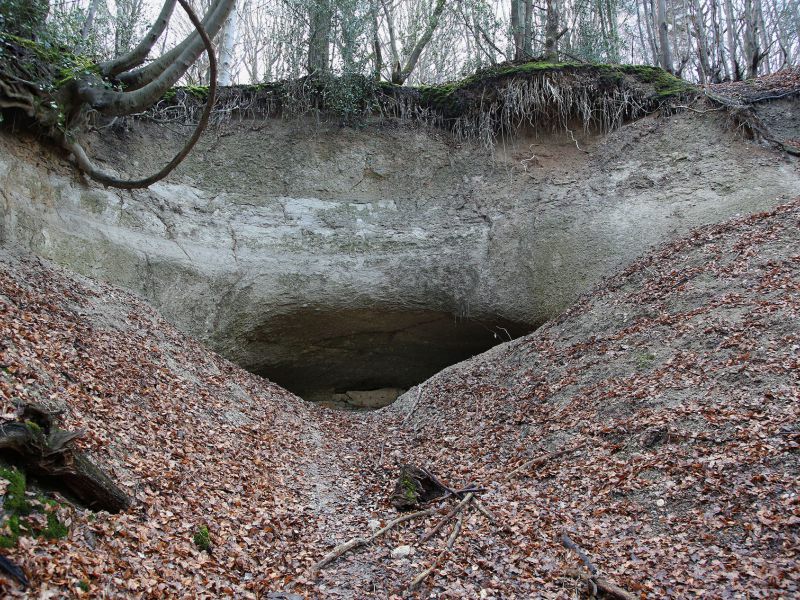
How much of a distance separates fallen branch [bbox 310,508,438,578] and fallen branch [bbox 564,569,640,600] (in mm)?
1771

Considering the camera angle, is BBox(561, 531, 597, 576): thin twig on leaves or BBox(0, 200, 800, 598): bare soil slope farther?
BBox(561, 531, 597, 576): thin twig on leaves

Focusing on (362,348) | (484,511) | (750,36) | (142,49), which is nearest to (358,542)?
(484,511)

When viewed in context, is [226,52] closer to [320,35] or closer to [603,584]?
[320,35]

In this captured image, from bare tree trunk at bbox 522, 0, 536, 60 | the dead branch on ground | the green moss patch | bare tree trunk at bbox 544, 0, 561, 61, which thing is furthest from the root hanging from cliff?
the dead branch on ground

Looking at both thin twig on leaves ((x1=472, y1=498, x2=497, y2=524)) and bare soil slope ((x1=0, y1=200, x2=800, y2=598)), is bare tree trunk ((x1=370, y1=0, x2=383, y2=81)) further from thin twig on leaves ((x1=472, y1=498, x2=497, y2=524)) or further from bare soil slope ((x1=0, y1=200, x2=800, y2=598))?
thin twig on leaves ((x1=472, y1=498, x2=497, y2=524))

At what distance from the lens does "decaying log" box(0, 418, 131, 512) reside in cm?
417

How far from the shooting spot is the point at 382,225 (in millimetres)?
12305

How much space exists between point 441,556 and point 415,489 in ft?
4.12

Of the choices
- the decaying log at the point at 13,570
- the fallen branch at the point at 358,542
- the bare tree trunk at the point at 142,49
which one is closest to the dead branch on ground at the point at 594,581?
the fallen branch at the point at 358,542

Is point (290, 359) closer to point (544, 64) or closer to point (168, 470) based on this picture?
point (168, 470)

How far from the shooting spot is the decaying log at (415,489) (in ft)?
20.4

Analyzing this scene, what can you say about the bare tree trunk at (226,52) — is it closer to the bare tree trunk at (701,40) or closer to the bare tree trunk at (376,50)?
the bare tree trunk at (376,50)

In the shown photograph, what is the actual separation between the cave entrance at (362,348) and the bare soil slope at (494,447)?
2.05 meters

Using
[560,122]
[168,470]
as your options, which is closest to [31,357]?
[168,470]
